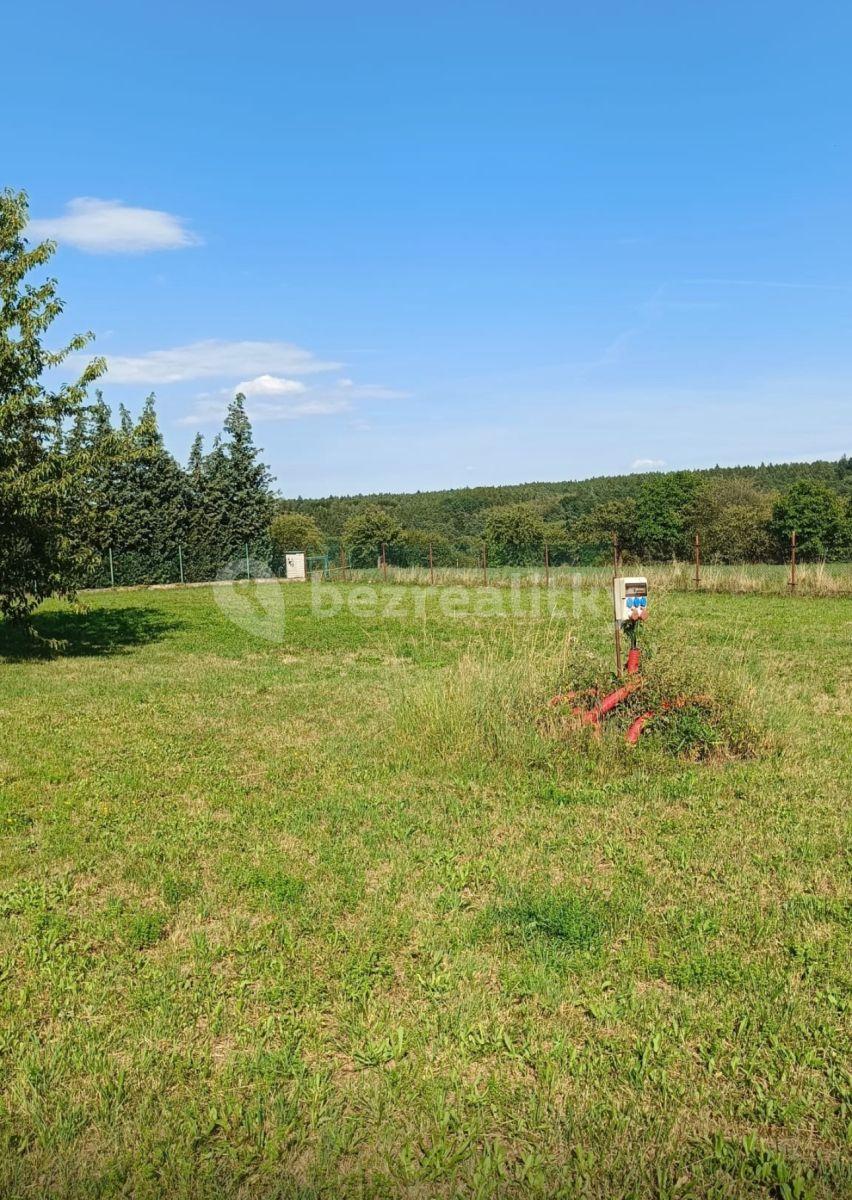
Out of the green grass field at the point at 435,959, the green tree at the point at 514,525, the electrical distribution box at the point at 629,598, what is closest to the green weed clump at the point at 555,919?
the green grass field at the point at 435,959

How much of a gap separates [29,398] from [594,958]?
1137 centimetres

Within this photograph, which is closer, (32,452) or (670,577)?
(32,452)

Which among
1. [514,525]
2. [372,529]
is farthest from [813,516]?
[372,529]

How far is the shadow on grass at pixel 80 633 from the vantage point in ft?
43.5

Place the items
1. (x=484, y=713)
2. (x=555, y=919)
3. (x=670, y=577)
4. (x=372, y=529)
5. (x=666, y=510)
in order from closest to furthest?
(x=555, y=919) < (x=484, y=713) < (x=670, y=577) < (x=372, y=529) < (x=666, y=510)

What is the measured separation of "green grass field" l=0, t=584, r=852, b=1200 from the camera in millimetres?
2387

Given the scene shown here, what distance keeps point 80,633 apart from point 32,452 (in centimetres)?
445

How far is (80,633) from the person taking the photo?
1531cm

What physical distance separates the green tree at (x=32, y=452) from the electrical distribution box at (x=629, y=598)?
864 centimetres

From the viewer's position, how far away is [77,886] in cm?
420

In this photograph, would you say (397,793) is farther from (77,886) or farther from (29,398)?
(29,398)

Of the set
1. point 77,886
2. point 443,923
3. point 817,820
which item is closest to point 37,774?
point 77,886

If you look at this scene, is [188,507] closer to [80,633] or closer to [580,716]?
[80,633]

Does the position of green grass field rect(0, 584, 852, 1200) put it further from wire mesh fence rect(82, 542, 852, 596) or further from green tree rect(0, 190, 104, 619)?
wire mesh fence rect(82, 542, 852, 596)
